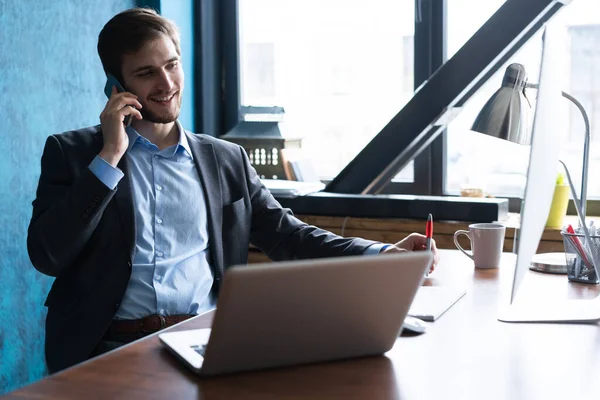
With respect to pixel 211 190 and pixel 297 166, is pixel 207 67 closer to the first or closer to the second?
pixel 297 166

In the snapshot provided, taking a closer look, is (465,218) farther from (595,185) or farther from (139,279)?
(139,279)

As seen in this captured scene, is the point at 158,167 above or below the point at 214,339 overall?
above

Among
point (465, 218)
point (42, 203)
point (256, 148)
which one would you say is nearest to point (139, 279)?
point (42, 203)

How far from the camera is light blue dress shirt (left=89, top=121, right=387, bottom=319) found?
181 centimetres

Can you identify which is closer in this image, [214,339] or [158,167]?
[214,339]

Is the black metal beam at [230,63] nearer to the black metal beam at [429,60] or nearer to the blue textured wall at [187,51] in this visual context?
the blue textured wall at [187,51]

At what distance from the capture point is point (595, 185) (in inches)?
121

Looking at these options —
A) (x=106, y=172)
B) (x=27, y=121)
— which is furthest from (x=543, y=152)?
(x=27, y=121)

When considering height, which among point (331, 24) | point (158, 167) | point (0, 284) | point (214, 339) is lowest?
point (0, 284)

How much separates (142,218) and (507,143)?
182 cm

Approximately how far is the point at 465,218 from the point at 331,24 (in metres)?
1.16

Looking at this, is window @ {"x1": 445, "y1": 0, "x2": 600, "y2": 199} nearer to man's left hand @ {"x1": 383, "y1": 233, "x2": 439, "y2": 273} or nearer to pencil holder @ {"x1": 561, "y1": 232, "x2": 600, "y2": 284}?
pencil holder @ {"x1": 561, "y1": 232, "x2": 600, "y2": 284}

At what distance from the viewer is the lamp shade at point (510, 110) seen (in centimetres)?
162

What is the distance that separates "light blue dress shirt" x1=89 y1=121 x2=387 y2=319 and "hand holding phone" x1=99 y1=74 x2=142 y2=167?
3 centimetres
